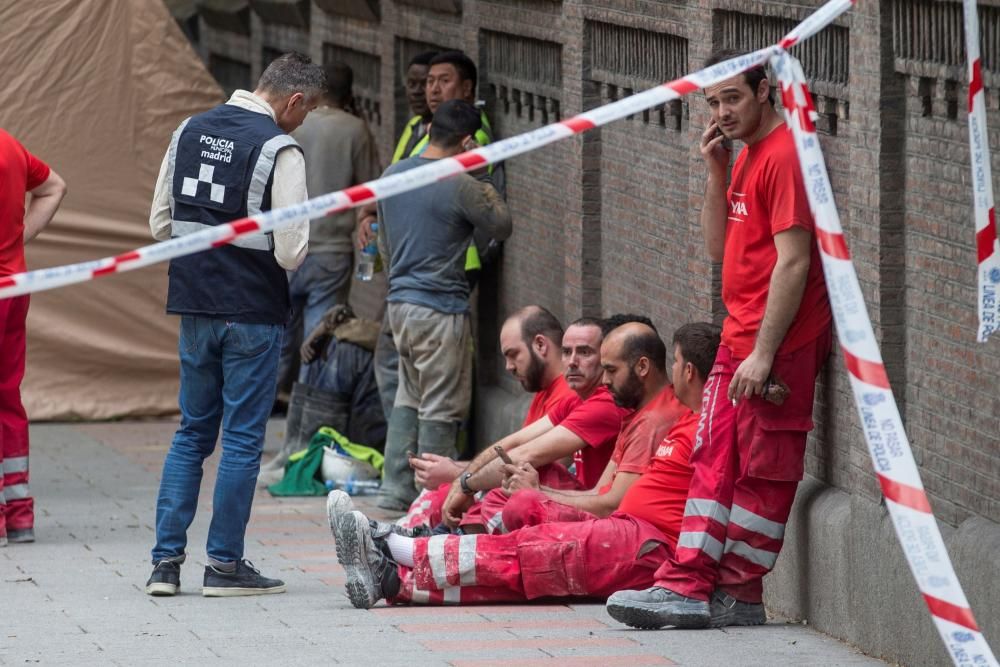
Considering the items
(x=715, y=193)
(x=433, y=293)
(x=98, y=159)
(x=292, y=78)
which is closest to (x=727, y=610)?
(x=715, y=193)

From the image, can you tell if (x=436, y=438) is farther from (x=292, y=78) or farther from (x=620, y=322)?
(x=292, y=78)

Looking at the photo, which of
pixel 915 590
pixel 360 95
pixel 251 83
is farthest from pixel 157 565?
pixel 251 83

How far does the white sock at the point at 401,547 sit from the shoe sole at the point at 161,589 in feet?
2.75

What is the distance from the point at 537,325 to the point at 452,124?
1185mm

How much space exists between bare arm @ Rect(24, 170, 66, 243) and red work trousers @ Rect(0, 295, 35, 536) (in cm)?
32

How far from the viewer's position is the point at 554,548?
21.3 feet

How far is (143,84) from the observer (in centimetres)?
1165

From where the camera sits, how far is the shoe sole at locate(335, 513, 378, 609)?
6504 mm

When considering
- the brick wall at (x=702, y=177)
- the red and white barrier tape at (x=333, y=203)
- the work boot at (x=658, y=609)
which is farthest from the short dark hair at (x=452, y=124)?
the red and white barrier tape at (x=333, y=203)

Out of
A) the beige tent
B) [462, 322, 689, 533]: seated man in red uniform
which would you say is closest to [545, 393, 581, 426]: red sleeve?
[462, 322, 689, 533]: seated man in red uniform

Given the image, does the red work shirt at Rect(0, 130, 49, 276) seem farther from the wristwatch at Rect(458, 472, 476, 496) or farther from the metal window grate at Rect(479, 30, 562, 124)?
the metal window grate at Rect(479, 30, 562, 124)

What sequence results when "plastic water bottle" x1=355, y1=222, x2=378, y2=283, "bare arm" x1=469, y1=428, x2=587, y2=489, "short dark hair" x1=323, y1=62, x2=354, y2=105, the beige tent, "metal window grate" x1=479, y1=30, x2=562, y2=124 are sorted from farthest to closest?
the beige tent → "short dark hair" x1=323, y1=62, x2=354, y2=105 → "plastic water bottle" x1=355, y1=222, x2=378, y2=283 → "metal window grate" x1=479, y1=30, x2=562, y2=124 → "bare arm" x1=469, y1=428, x2=587, y2=489

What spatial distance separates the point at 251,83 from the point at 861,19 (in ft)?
33.6

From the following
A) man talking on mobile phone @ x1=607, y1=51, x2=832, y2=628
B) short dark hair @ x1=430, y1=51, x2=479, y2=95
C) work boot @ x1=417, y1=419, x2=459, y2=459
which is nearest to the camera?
man talking on mobile phone @ x1=607, y1=51, x2=832, y2=628
